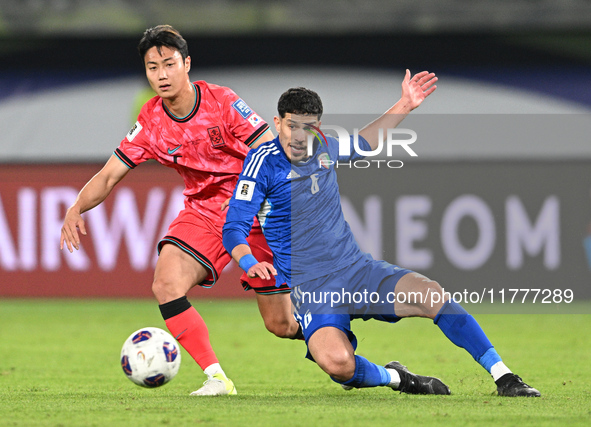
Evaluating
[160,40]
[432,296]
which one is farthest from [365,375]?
[160,40]

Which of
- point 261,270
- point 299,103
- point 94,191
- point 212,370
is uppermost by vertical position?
point 299,103

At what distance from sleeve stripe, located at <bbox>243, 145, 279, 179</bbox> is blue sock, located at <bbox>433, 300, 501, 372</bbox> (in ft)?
4.06

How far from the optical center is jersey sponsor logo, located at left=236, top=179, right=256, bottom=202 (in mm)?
4406

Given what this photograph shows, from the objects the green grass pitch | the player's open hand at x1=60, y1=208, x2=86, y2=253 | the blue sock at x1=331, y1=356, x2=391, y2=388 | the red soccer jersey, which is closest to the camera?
the green grass pitch

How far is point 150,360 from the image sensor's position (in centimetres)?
446

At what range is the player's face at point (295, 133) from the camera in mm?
4469

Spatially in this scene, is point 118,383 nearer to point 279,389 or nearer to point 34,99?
point 279,389

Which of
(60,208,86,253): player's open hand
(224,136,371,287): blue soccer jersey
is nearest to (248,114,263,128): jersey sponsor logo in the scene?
(224,136,371,287): blue soccer jersey

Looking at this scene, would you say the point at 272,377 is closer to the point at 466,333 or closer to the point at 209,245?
the point at 209,245

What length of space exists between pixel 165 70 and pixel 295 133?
3.05 ft

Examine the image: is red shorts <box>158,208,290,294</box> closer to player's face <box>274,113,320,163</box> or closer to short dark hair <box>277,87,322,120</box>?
player's face <box>274,113,320,163</box>

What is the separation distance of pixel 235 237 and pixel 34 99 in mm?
11265

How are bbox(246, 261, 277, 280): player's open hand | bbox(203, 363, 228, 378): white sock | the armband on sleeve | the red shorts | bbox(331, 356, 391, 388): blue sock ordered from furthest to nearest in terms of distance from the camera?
the red shorts
bbox(203, 363, 228, 378): white sock
bbox(331, 356, 391, 388): blue sock
the armband on sleeve
bbox(246, 261, 277, 280): player's open hand

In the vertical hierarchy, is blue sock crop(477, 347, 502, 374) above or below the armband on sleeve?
below
